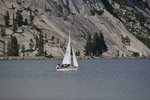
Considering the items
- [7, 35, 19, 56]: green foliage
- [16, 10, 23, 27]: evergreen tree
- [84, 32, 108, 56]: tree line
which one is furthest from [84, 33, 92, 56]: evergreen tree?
[16, 10, 23, 27]: evergreen tree

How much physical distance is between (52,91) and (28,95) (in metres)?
4.85

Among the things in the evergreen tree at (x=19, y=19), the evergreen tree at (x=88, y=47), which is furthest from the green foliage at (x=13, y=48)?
the evergreen tree at (x=88, y=47)

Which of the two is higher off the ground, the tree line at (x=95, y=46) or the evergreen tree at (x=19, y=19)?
the evergreen tree at (x=19, y=19)

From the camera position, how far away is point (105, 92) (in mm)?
53500

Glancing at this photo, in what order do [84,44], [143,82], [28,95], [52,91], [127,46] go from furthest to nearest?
[127,46], [84,44], [143,82], [52,91], [28,95]

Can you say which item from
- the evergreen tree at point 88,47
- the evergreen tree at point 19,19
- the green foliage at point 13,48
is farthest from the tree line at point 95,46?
the evergreen tree at point 19,19

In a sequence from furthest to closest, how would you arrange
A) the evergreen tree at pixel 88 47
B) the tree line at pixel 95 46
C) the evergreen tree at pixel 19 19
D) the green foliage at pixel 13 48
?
the evergreen tree at pixel 19 19, the tree line at pixel 95 46, the evergreen tree at pixel 88 47, the green foliage at pixel 13 48

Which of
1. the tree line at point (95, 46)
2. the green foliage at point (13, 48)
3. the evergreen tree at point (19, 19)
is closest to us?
the green foliage at point (13, 48)

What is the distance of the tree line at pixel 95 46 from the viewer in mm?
174750

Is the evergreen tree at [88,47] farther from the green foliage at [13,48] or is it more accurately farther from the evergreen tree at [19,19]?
the evergreen tree at [19,19]

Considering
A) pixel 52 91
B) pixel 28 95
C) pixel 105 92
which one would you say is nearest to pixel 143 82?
pixel 105 92

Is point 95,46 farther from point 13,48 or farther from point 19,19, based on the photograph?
point 19,19

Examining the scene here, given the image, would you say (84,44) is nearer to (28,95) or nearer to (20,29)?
(20,29)

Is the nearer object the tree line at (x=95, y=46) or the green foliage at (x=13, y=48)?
the green foliage at (x=13, y=48)
